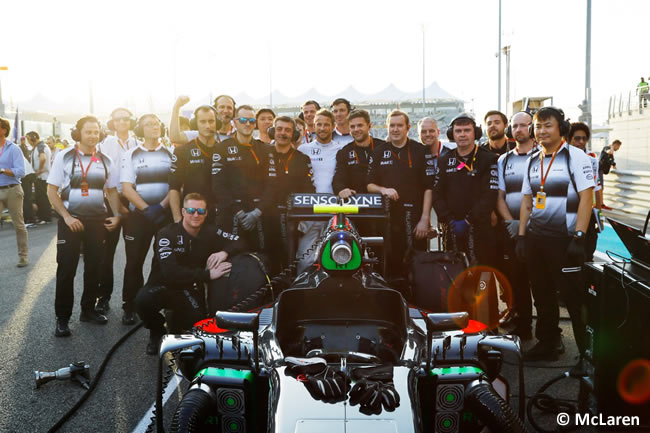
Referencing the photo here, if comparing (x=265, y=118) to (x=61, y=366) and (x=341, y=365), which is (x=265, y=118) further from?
(x=341, y=365)

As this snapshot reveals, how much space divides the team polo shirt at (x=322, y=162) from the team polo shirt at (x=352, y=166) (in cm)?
15

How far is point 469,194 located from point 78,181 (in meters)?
3.83

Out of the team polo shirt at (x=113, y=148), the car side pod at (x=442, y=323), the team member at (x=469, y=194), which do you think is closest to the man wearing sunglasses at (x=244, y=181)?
the team polo shirt at (x=113, y=148)

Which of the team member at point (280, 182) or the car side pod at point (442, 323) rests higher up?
the team member at point (280, 182)

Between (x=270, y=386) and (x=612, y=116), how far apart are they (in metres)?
28.5

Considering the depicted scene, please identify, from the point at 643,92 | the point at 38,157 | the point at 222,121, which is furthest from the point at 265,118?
the point at 643,92

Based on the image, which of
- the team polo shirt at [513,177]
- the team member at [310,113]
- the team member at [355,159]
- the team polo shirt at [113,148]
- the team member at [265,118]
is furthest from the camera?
the team member at [310,113]

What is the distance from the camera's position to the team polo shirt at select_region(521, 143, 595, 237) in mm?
4168

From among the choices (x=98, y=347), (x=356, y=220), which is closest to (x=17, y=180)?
(x=98, y=347)

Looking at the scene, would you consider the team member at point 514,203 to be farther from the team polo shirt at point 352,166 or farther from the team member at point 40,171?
the team member at point 40,171

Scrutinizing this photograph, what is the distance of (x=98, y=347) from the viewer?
4777mm

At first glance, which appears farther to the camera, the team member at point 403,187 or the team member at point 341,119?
the team member at point 341,119

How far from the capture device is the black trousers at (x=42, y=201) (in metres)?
12.9

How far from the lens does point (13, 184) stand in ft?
26.1
